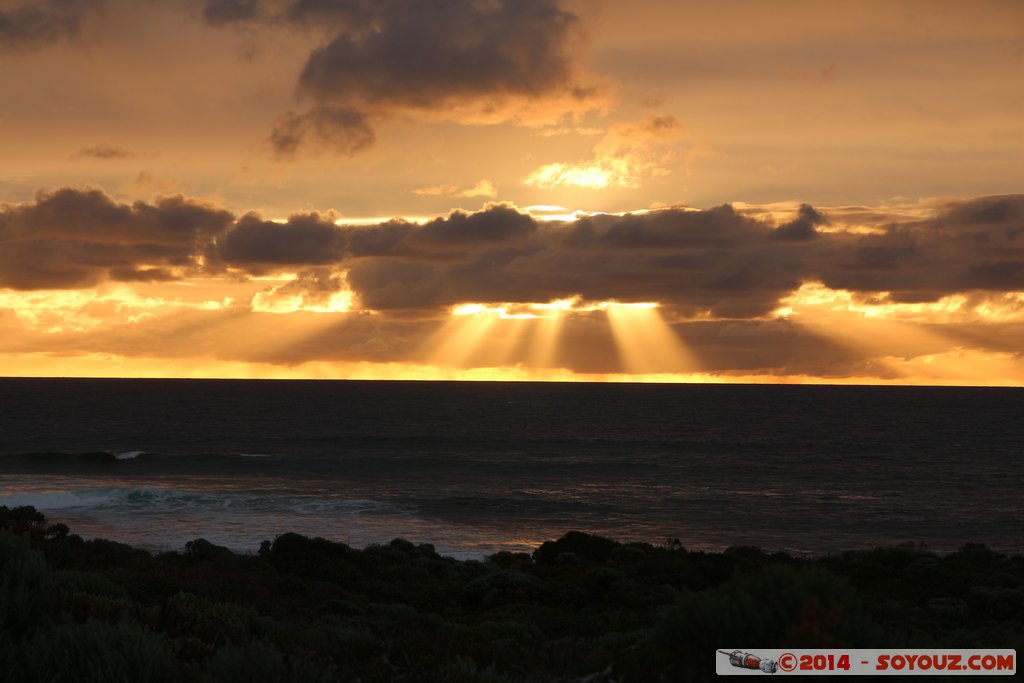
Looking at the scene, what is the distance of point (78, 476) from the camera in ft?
208

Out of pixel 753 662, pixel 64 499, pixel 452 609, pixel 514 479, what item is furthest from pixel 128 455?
pixel 753 662

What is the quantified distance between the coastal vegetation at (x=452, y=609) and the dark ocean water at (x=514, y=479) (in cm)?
1103

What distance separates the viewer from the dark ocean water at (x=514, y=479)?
42.7m

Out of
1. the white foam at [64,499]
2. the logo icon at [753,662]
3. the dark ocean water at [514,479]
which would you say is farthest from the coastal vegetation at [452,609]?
the white foam at [64,499]

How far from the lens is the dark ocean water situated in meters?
42.7

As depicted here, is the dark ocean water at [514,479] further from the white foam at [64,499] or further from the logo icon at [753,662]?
the logo icon at [753,662]

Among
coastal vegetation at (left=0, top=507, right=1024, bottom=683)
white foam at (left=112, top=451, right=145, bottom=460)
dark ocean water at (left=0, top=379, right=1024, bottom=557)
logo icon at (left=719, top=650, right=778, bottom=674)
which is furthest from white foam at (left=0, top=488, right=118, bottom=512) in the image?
logo icon at (left=719, top=650, right=778, bottom=674)

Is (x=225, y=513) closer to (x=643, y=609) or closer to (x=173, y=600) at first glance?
(x=643, y=609)

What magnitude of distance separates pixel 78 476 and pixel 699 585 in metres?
52.9

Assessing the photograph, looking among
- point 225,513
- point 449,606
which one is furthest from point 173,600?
point 225,513

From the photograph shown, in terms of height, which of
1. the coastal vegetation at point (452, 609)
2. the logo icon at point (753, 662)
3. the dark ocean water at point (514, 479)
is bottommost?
the dark ocean water at point (514, 479)

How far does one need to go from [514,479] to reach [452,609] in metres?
44.5

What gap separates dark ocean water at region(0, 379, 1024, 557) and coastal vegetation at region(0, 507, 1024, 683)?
1103 centimetres

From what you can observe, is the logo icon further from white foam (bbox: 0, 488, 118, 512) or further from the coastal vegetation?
white foam (bbox: 0, 488, 118, 512)
